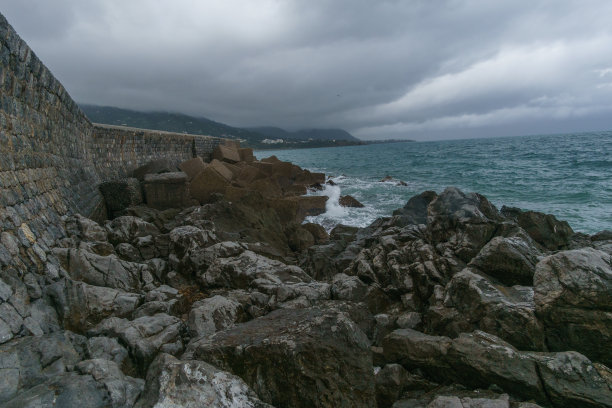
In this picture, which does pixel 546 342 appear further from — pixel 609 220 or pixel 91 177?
pixel 609 220

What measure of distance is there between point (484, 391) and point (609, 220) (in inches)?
472

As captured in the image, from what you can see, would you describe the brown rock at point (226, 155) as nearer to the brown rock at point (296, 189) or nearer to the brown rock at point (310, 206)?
the brown rock at point (296, 189)

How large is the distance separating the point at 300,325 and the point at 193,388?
93cm

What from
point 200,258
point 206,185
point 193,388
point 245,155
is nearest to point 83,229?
point 200,258

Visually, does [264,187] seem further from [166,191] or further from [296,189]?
[296,189]

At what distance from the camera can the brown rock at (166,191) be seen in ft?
27.4

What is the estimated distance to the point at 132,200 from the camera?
25.6ft

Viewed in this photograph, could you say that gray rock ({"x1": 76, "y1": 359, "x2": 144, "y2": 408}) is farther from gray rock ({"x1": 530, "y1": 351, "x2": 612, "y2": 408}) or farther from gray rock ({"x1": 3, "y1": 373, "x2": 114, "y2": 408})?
gray rock ({"x1": 530, "y1": 351, "x2": 612, "y2": 408})

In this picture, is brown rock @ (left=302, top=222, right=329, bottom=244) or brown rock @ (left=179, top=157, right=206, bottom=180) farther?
brown rock @ (left=179, top=157, right=206, bottom=180)

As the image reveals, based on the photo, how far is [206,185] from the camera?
10.0 meters

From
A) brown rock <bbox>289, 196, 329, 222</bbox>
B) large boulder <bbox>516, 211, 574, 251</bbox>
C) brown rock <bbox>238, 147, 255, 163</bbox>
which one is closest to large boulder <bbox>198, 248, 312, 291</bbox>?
large boulder <bbox>516, 211, 574, 251</bbox>

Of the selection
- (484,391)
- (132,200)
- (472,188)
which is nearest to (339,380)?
(484,391)

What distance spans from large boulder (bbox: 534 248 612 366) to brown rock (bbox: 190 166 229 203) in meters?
8.40

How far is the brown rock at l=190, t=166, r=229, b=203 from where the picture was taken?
997 centimetres
